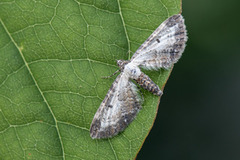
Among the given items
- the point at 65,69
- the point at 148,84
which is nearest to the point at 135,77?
the point at 148,84

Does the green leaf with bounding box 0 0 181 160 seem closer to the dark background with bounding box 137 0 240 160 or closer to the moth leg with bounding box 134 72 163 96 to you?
the moth leg with bounding box 134 72 163 96

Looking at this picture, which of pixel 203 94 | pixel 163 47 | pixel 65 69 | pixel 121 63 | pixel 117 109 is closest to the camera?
pixel 65 69

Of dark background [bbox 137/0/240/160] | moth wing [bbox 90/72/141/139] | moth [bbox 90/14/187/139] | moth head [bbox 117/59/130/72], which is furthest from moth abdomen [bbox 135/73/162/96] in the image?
dark background [bbox 137/0/240/160]

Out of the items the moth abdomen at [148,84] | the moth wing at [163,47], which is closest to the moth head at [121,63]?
the moth wing at [163,47]

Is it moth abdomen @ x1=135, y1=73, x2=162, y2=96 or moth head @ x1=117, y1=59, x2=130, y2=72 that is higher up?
moth head @ x1=117, y1=59, x2=130, y2=72

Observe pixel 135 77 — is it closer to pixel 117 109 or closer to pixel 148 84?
pixel 148 84

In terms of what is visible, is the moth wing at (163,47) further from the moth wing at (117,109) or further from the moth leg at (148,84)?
the moth wing at (117,109)
